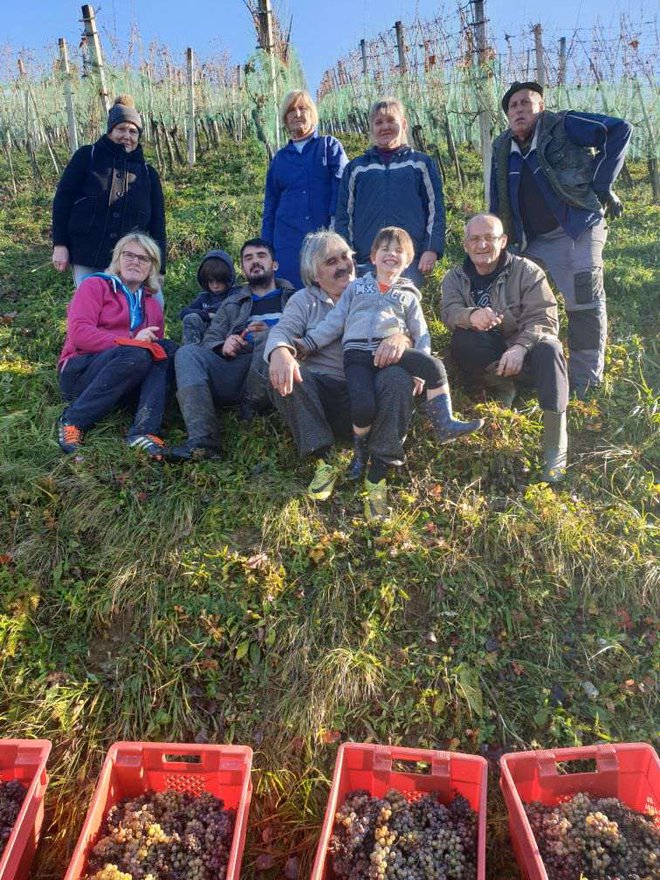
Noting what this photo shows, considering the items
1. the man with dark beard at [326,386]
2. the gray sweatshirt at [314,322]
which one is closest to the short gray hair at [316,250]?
the man with dark beard at [326,386]

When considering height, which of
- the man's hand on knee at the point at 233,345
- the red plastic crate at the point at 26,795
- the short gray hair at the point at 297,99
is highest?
the short gray hair at the point at 297,99

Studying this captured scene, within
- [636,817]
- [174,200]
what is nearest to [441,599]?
[636,817]

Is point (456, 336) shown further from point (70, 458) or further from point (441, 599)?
point (70, 458)

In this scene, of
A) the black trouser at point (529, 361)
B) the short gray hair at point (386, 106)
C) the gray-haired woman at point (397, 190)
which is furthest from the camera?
the gray-haired woman at point (397, 190)

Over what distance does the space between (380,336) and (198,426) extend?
1236 millimetres

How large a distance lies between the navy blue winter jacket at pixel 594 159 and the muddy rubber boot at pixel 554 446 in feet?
4.65

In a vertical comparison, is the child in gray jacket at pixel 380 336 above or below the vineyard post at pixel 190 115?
below

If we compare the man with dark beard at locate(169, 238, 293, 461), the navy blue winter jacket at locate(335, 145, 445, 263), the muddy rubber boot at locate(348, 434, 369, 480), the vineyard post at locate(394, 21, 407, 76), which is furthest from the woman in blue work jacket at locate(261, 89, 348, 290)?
the vineyard post at locate(394, 21, 407, 76)

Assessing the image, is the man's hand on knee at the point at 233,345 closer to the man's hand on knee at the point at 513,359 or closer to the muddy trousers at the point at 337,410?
the muddy trousers at the point at 337,410

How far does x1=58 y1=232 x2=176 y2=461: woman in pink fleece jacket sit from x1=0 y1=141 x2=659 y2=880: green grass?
0.17 m

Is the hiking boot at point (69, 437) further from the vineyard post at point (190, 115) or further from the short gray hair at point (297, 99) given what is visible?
Answer: the vineyard post at point (190, 115)

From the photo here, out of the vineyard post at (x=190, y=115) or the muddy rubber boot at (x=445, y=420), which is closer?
the muddy rubber boot at (x=445, y=420)

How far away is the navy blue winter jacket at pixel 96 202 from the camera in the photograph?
15.1ft

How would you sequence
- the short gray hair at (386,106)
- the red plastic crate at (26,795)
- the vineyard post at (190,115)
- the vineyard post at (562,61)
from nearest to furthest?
the red plastic crate at (26,795) < the short gray hair at (386,106) < the vineyard post at (190,115) < the vineyard post at (562,61)
